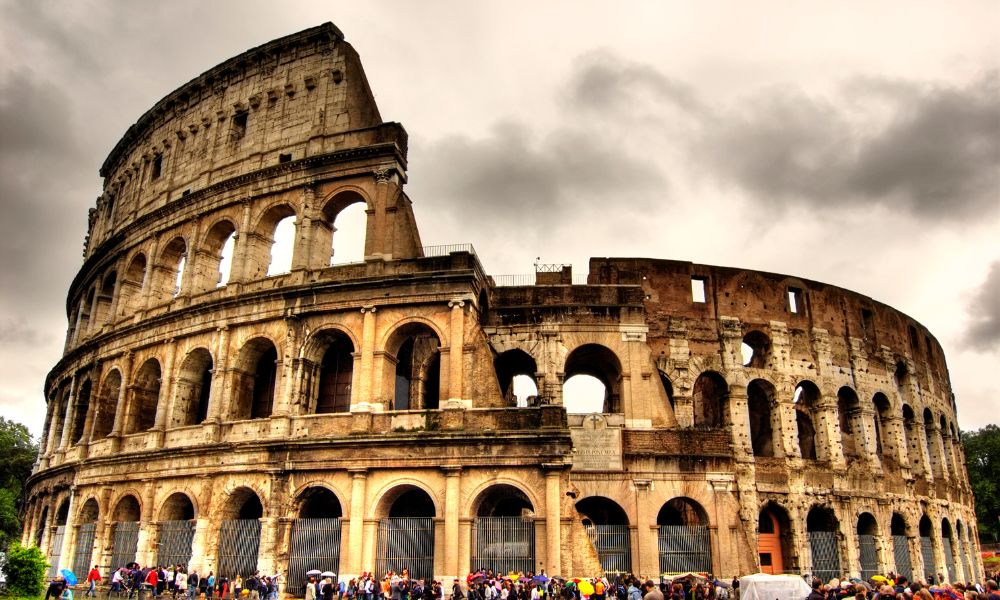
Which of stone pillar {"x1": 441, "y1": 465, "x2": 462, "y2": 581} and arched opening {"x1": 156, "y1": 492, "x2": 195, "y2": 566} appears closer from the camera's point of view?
stone pillar {"x1": 441, "y1": 465, "x2": 462, "y2": 581}

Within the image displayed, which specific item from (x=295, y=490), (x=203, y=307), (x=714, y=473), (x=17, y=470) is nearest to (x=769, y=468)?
(x=714, y=473)

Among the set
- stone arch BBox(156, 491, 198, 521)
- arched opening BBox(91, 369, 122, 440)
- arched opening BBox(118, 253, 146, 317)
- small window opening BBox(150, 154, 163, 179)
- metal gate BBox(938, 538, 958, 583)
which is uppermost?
small window opening BBox(150, 154, 163, 179)

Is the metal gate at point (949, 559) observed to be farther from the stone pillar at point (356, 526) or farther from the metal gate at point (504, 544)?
the stone pillar at point (356, 526)

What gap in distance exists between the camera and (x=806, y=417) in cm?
2738

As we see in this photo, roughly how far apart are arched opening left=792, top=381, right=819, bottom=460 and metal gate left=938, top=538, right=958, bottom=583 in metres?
5.99

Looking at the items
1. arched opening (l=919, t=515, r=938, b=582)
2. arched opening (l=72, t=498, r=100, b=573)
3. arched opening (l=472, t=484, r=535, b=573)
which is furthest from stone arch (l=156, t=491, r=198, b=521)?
arched opening (l=919, t=515, r=938, b=582)

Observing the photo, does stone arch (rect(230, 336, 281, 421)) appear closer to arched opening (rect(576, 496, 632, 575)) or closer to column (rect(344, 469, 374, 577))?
column (rect(344, 469, 374, 577))

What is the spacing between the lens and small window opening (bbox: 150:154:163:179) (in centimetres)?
2634

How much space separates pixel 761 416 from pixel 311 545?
53.6 ft

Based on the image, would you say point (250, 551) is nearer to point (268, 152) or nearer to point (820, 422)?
point (268, 152)

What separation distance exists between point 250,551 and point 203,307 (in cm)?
711

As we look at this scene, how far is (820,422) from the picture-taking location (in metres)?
24.6

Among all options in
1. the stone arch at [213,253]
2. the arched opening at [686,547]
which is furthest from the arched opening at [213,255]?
the arched opening at [686,547]

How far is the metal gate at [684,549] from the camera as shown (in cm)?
1950
